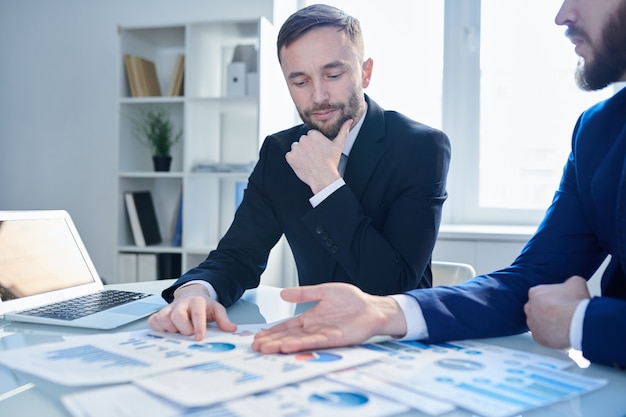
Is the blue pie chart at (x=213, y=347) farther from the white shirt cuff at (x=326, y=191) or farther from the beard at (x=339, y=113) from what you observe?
the beard at (x=339, y=113)

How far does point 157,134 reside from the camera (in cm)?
332

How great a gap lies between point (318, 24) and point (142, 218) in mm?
2056

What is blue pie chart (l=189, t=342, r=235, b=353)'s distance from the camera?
2.74 ft

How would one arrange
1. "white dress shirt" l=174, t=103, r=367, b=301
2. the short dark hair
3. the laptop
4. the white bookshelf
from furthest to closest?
1. the white bookshelf
2. the short dark hair
3. "white dress shirt" l=174, t=103, r=367, b=301
4. the laptop

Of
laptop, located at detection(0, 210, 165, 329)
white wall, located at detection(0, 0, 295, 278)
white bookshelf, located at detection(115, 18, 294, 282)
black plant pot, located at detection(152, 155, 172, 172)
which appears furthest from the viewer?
white wall, located at detection(0, 0, 295, 278)

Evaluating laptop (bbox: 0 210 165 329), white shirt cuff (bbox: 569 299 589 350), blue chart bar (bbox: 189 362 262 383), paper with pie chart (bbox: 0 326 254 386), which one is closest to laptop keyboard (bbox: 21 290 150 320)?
laptop (bbox: 0 210 165 329)

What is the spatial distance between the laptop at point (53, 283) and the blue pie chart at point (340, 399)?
55 cm

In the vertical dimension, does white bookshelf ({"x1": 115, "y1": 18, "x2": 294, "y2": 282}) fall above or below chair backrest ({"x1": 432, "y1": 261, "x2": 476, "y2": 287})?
above

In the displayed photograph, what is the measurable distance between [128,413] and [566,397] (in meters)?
0.50

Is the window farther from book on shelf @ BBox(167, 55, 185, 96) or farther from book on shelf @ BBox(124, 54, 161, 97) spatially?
book on shelf @ BBox(124, 54, 161, 97)

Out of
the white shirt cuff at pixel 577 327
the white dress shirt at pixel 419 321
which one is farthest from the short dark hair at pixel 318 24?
the white shirt cuff at pixel 577 327

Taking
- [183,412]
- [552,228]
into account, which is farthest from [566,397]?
[552,228]

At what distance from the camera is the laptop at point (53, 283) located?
1.14 metres

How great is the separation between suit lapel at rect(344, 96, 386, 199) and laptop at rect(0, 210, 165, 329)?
23.0 inches
